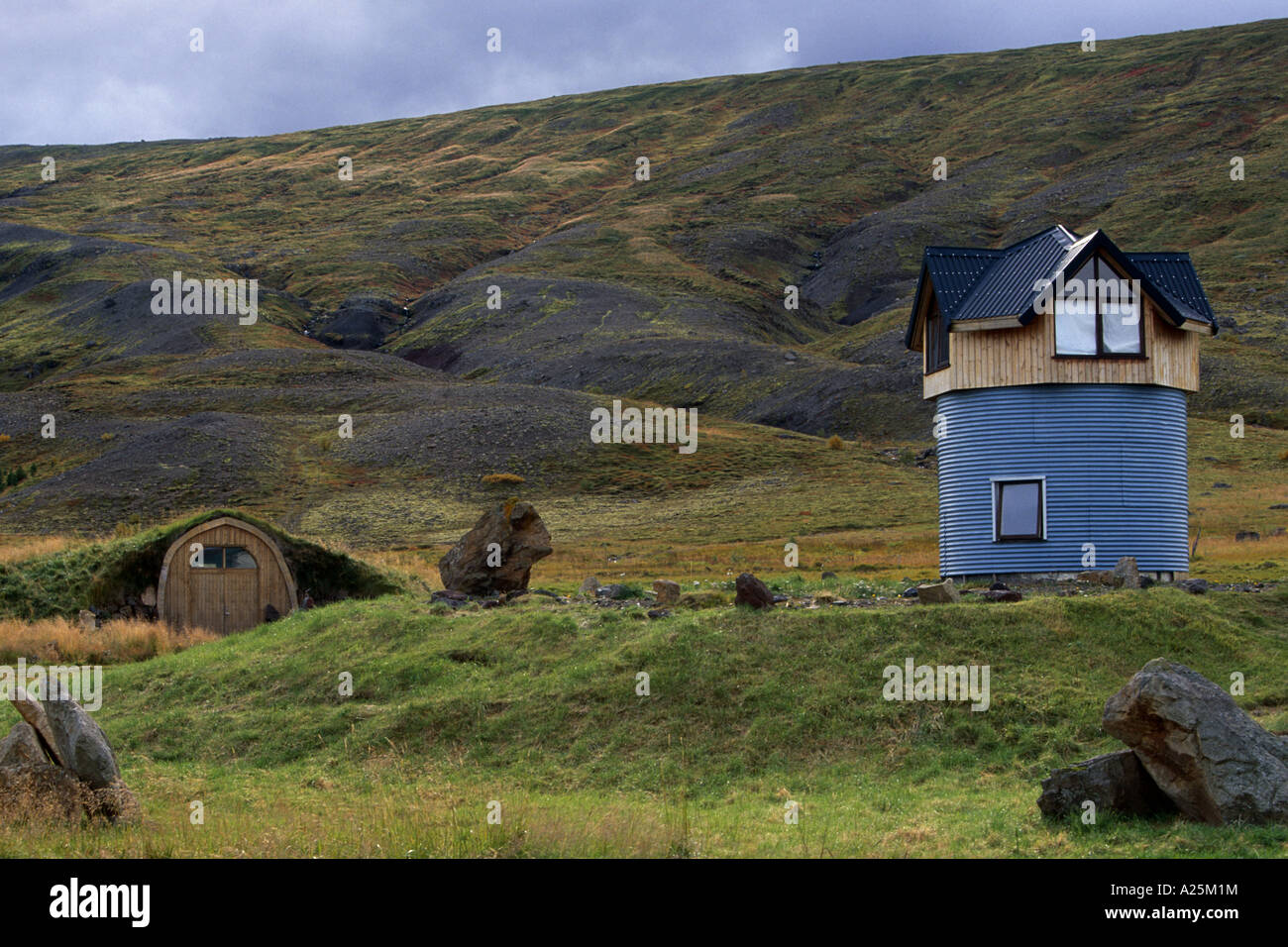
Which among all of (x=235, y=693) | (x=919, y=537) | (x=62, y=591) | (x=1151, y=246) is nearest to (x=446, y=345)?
(x=1151, y=246)

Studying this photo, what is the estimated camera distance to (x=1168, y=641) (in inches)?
850

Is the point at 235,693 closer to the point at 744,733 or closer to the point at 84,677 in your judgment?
the point at 84,677

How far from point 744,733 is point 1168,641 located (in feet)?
26.0

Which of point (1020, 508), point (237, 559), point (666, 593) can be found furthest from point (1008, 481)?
point (237, 559)

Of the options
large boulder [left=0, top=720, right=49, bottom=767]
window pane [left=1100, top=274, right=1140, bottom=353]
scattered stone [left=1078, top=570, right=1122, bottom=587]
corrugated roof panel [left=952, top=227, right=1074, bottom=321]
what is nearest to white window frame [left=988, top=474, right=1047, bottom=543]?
scattered stone [left=1078, top=570, right=1122, bottom=587]

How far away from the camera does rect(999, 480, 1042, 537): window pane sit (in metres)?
28.7

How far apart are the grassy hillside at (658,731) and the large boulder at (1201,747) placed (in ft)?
1.16

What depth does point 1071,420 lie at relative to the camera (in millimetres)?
28703

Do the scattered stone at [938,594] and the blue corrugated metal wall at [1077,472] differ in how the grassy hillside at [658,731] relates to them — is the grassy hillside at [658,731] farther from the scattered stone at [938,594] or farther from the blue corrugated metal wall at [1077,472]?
the blue corrugated metal wall at [1077,472]

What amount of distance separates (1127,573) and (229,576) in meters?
21.8
